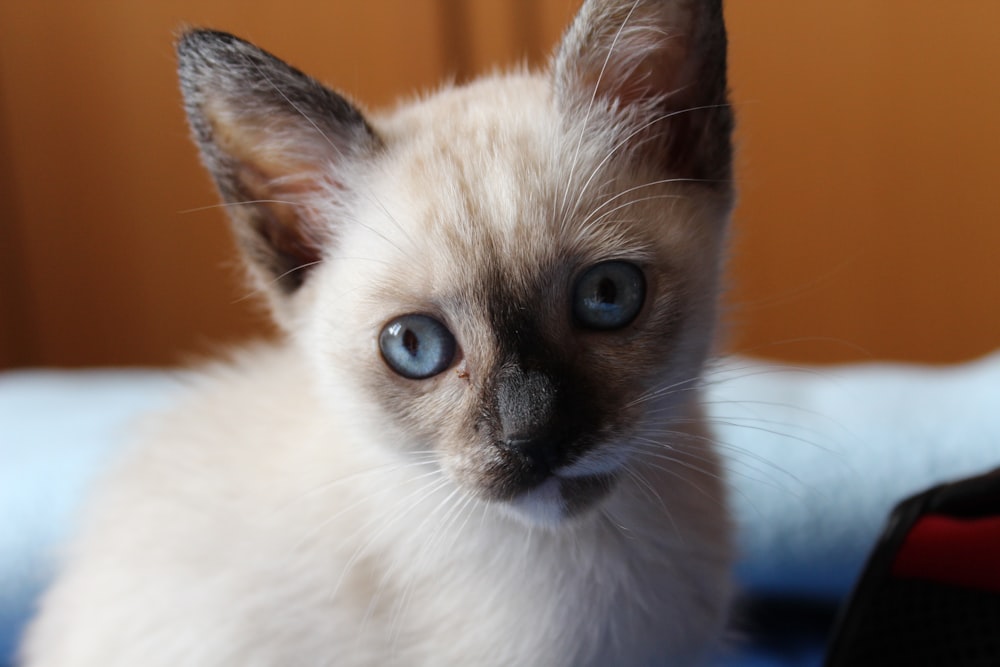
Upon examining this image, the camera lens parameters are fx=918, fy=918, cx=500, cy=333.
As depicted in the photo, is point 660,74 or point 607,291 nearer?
point 607,291

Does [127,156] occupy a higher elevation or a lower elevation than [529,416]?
higher

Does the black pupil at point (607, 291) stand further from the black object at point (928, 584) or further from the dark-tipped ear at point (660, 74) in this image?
the black object at point (928, 584)

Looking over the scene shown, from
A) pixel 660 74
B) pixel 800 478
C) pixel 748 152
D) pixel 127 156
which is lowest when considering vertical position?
pixel 800 478

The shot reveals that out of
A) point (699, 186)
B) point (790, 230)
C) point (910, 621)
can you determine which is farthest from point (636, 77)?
point (790, 230)

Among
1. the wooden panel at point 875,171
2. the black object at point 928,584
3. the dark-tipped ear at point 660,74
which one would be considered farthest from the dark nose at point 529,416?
the wooden panel at point 875,171

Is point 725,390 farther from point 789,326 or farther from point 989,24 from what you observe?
point 989,24

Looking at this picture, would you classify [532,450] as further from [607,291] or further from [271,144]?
[271,144]

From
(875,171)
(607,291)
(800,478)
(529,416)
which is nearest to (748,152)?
(875,171)
